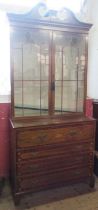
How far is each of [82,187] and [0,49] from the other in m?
1.86

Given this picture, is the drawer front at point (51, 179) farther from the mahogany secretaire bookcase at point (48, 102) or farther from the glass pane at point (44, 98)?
the glass pane at point (44, 98)

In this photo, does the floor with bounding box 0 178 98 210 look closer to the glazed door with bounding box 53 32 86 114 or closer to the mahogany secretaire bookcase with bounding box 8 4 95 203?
the mahogany secretaire bookcase with bounding box 8 4 95 203

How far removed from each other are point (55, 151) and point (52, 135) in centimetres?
18

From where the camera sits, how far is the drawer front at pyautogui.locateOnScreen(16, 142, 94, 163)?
6.72 feet

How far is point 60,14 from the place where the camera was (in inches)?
85.6

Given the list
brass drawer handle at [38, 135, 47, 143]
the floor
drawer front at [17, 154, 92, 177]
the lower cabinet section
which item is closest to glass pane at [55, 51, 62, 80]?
the lower cabinet section

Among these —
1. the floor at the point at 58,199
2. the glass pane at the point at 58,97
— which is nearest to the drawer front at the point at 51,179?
the floor at the point at 58,199

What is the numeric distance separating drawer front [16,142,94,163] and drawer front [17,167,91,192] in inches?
7.9

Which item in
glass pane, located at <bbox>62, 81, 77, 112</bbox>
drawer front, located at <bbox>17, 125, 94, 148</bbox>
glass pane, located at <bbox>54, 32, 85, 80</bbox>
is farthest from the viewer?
glass pane, located at <bbox>62, 81, 77, 112</bbox>

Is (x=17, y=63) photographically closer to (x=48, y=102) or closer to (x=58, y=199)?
(x=48, y=102)

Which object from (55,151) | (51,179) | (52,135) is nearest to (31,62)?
(52,135)

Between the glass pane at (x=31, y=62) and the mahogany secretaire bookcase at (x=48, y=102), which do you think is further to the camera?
the glass pane at (x=31, y=62)

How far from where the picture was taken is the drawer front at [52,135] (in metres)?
2.02

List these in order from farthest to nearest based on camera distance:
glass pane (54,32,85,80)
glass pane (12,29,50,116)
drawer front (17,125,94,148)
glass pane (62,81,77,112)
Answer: glass pane (62,81,77,112)
glass pane (54,32,85,80)
glass pane (12,29,50,116)
drawer front (17,125,94,148)
